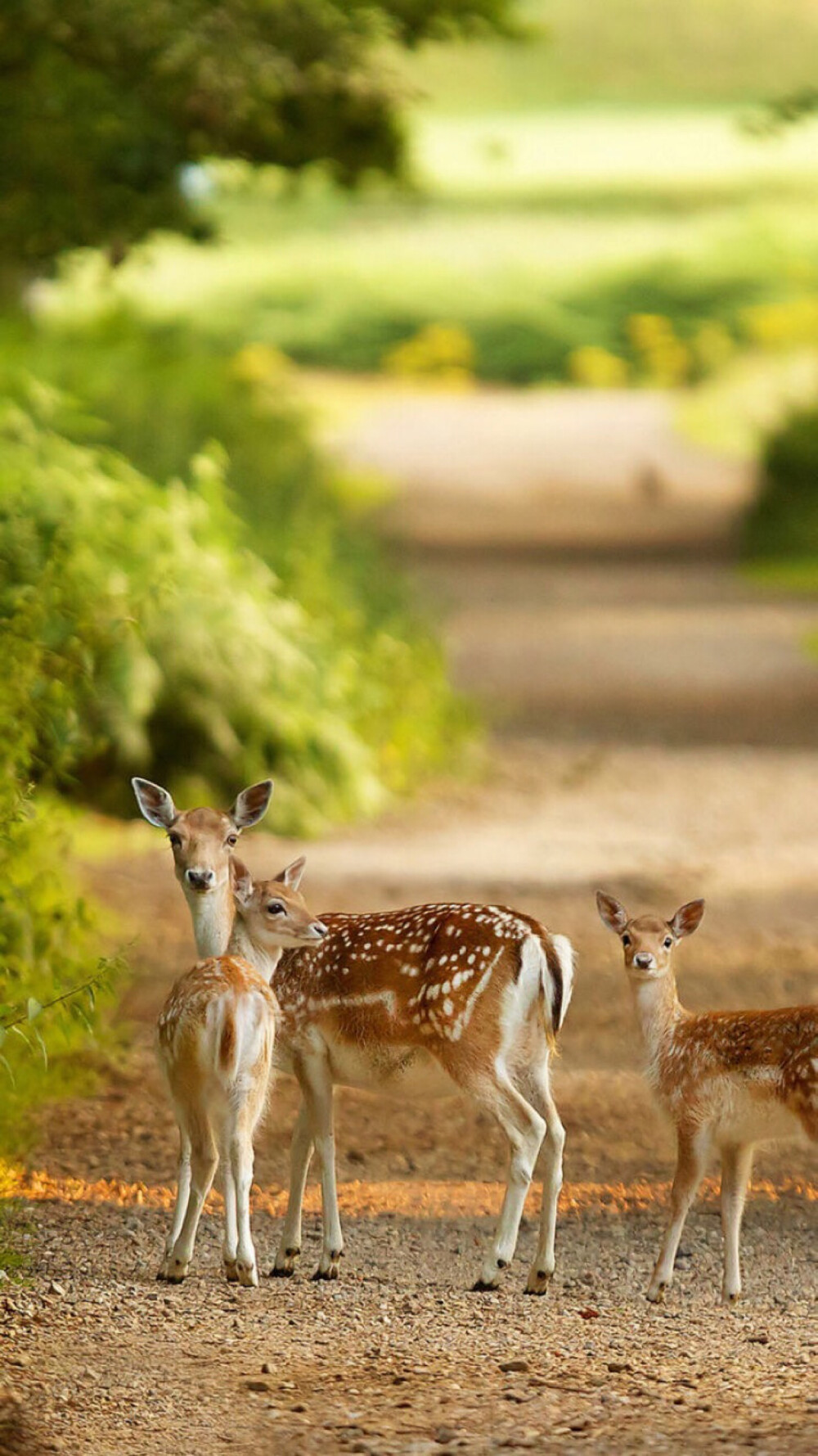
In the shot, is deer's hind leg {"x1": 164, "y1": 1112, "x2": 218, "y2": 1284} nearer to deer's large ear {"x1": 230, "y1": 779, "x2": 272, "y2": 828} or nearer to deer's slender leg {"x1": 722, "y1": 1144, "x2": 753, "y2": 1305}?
deer's large ear {"x1": 230, "y1": 779, "x2": 272, "y2": 828}

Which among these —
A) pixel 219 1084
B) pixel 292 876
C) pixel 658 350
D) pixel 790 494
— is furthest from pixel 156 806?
pixel 658 350

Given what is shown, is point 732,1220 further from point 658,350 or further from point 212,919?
point 658,350

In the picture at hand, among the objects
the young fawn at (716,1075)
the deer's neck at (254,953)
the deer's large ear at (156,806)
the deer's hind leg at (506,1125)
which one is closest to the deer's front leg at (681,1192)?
the young fawn at (716,1075)

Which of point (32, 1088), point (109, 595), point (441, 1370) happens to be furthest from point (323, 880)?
point (441, 1370)

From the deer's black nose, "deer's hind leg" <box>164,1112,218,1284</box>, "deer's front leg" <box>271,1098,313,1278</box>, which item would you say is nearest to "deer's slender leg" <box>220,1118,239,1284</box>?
"deer's hind leg" <box>164,1112,218,1284</box>

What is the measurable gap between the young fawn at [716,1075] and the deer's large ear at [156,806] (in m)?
1.07

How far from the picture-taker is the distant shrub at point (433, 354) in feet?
136

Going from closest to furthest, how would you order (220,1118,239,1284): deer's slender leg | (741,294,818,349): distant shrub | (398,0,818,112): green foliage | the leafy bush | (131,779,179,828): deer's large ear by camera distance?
(220,1118,239,1284): deer's slender leg → (131,779,179,828): deer's large ear → the leafy bush → (741,294,818,349): distant shrub → (398,0,818,112): green foliage

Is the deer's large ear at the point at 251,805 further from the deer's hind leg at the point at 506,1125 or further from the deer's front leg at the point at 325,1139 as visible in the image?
the deer's hind leg at the point at 506,1125

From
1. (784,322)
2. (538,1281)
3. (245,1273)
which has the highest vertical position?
(784,322)

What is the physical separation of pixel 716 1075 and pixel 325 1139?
3.09 ft

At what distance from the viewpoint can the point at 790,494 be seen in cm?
2908

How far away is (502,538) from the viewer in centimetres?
3472

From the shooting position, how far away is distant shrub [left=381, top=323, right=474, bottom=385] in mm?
41469
